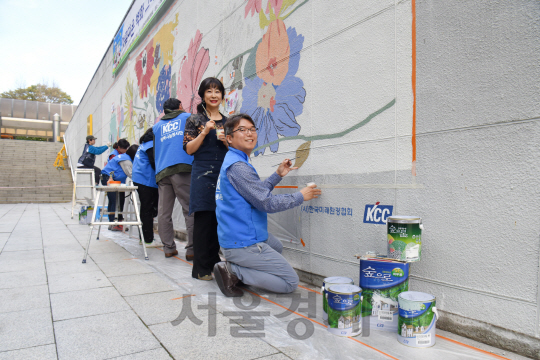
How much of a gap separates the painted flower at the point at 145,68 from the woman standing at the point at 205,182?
4620 millimetres

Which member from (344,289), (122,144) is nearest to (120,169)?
(122,144)


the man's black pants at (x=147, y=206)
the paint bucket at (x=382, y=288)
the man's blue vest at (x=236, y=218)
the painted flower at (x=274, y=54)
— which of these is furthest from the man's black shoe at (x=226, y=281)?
the man's black pants at (x=147, y=206)

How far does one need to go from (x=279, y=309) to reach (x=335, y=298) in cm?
55

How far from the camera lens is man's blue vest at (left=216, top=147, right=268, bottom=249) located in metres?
2.52

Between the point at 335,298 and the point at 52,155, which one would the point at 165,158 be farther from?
the point at 52,155

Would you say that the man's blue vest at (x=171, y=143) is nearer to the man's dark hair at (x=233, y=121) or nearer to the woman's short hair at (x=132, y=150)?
the man's dark hair at (x=233, y=121)

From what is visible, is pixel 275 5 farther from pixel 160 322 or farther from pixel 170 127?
pixel 160 322

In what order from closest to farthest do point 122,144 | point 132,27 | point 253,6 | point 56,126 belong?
1. point 253,6
2. point 122,144
3. point 132,27
4. point 56,126

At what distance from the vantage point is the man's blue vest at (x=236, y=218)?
2.52 metres

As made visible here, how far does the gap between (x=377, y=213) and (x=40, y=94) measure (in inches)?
2275

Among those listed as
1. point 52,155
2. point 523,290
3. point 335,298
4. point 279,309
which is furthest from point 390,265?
point 52,155

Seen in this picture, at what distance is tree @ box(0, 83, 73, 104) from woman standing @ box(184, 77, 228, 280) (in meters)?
55.2

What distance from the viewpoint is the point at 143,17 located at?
777 centimetres

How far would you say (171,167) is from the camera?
3764 mm
